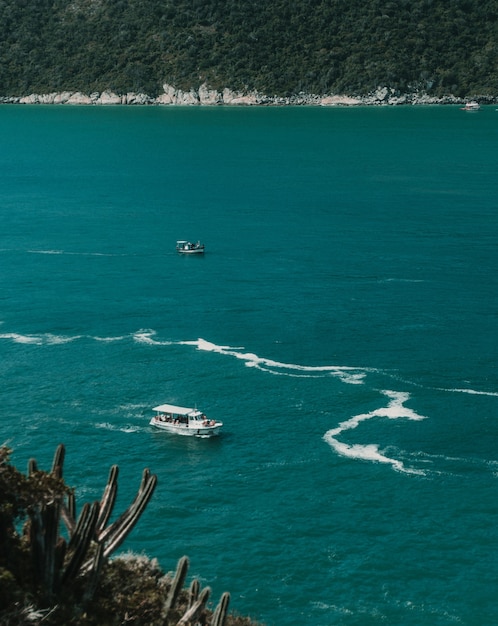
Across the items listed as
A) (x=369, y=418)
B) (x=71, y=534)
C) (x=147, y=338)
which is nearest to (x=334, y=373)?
(x=369, y=418)

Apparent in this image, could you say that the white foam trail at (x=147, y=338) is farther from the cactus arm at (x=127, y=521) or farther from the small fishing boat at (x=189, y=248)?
the cactus arm at (x=127, y=521)

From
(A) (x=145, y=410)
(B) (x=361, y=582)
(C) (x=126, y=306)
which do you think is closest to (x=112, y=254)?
(C) (x=126, y=306)

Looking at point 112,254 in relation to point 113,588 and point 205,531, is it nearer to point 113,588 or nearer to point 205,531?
point 205,531

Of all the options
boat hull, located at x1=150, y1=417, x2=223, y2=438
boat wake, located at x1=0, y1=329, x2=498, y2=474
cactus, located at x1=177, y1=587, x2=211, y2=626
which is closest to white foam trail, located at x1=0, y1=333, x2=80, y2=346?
boat wake, located at x1=0, y1=329, x2=498, y2=474

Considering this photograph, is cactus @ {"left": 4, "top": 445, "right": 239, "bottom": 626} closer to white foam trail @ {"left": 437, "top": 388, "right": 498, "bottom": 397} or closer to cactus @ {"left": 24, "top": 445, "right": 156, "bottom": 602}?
cactus @ {"left": 24, "top": 445, "right": 156, "bottom": 602}

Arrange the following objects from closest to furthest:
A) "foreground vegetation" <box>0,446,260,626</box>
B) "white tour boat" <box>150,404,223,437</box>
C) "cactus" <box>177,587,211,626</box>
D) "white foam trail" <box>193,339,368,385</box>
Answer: "foreground vegetation" <box>0,446,260,626</box> < "cactus" <box>177,587,211,626</box> < "white tour boat" <box>150,404,223,437</box> < "white foam trail" <box>193,339,368,385</box>

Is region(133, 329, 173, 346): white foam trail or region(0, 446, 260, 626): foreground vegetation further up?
region(0, 446, 260, 626): foreground vegetation
